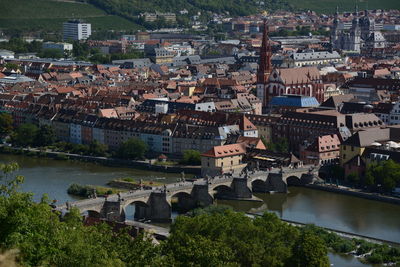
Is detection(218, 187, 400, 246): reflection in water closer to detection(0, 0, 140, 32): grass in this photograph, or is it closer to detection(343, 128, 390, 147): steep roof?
detection(343, 128, 390, 147): steep roof

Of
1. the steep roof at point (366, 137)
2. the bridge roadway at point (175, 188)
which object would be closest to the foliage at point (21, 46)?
the steep roof at point (366, 137)

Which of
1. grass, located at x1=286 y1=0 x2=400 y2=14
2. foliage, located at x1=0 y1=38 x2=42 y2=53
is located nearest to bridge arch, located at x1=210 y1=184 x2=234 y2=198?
foliage, located at x1=0 y1=38 x2=42 y2=53

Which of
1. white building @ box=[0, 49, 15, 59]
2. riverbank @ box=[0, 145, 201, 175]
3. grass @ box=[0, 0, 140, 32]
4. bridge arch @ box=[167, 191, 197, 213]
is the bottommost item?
riverbank @ box=[0, 145, 201, 175]

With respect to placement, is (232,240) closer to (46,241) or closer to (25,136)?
(46,241)

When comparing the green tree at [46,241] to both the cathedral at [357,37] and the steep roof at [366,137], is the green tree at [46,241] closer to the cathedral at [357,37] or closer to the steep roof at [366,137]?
the steep roof at [366,137]

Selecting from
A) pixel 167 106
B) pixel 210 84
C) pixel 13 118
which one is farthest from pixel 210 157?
pixel 210 84
